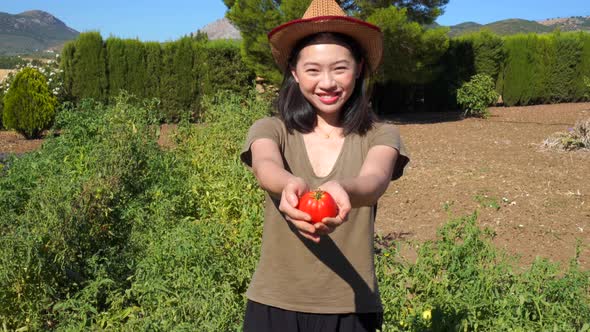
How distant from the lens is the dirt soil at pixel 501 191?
17.3ft

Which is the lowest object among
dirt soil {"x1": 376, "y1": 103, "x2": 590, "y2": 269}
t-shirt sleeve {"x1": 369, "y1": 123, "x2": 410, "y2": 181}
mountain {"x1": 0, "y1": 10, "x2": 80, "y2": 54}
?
dirt soil {"x1": 376, "y1": 103, "x2": 590, "y2": 269}

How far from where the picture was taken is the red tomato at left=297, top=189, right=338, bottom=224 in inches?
51.1

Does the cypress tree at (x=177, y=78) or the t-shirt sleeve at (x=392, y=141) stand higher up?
the cypress tree at (x=177, y=78)

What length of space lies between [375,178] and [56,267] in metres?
2.18

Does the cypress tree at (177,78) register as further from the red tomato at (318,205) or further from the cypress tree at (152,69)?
the red tomato at (318,205)

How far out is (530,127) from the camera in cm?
1252

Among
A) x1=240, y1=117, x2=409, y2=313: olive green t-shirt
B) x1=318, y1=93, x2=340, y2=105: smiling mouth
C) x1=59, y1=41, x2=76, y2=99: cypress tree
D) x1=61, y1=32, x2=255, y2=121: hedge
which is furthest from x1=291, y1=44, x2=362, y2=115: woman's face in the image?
x1=59, y1=41, x2=76, y2=99: cypress tree

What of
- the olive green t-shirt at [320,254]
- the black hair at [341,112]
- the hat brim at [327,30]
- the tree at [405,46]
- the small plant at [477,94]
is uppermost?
the tree at [405,46]

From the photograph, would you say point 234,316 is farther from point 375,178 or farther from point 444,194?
point 444,194

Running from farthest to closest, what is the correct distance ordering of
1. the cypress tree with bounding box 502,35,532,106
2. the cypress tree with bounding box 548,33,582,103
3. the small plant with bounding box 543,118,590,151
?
the cypress tree with bounding box 548,33,582,103 → the cypress tree with bounding box 502,35,532,106 → the small plant with bounding box 543,118,590,151

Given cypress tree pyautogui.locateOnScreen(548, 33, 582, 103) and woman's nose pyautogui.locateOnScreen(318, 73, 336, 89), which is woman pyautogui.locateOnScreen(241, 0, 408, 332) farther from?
cypress tree pyautogui.locateOnScreen(548, 33, 582, 103)

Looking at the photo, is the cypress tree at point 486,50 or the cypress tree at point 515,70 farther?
the cypress tree at point 515,70

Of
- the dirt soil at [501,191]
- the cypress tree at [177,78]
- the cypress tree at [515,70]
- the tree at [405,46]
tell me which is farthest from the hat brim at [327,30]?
the cypress tree at [515,70]

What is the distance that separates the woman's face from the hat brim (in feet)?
0.15
